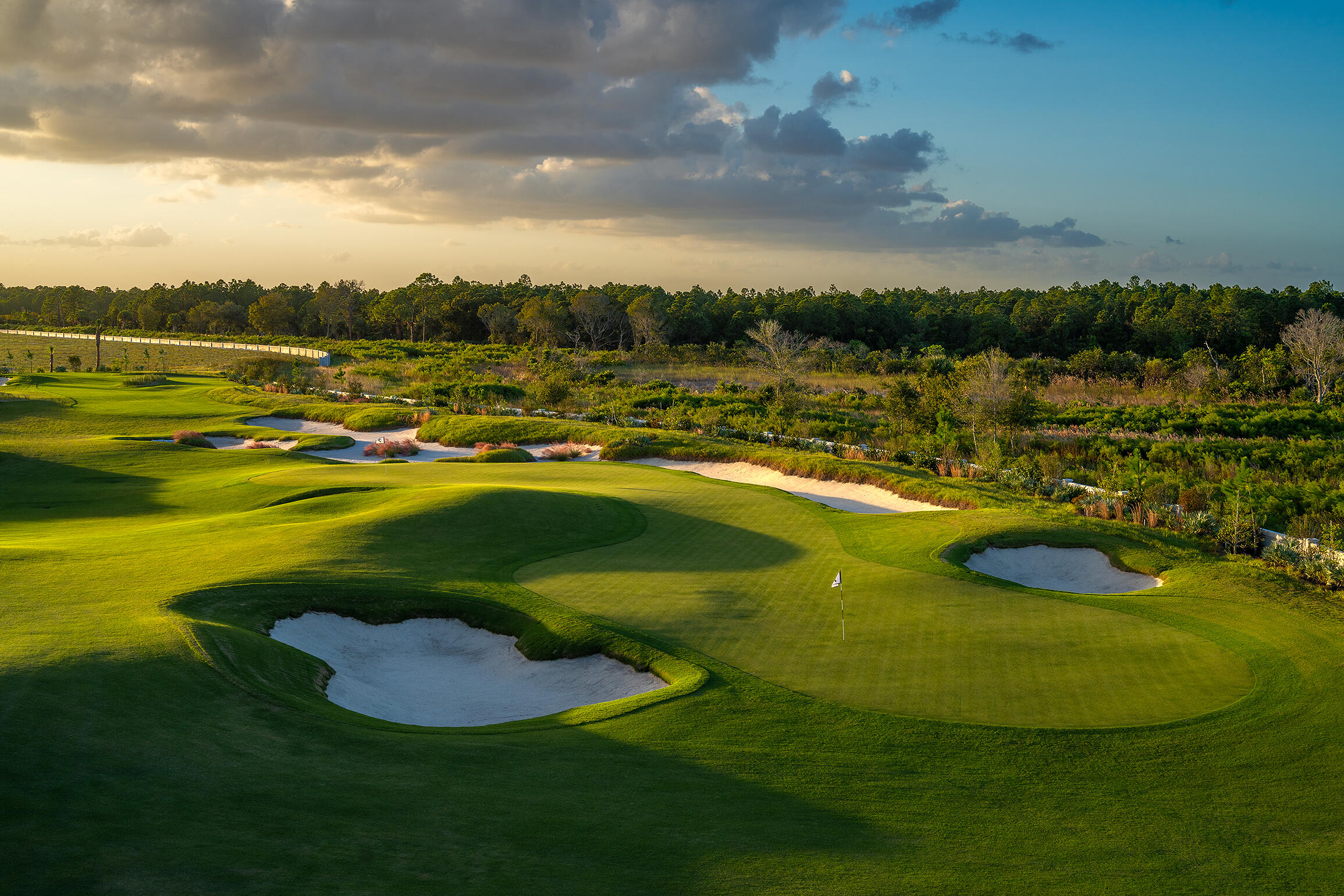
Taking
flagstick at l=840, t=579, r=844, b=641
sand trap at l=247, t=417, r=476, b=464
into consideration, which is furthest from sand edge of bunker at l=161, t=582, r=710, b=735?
sand trap at l=247, t=417, r=476, b=464

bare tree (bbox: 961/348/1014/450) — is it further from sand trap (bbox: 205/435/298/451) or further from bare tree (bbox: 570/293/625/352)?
bare tree (bbox: 570/293/625/352)

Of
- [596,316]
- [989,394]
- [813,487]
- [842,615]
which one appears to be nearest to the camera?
[842,615]

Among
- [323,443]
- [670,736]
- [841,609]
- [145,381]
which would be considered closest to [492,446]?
[323,443]

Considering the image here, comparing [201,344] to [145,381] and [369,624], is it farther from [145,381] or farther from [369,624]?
[369,624]

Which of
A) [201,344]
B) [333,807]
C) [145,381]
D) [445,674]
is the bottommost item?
[445,674]

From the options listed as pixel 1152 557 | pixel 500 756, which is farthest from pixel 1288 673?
pixel 500 756

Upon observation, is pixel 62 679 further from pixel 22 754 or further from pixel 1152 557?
pixel 1152 557

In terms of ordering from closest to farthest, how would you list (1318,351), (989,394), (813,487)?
1. (813,487)
2. (989,394)
3. (1318,351)

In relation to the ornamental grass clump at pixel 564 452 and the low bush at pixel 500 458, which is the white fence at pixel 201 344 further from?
the low bush at pixel 500 458

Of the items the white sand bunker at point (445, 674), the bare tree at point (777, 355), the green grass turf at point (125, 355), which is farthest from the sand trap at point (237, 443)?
the green grass turf at point (125, 355)
